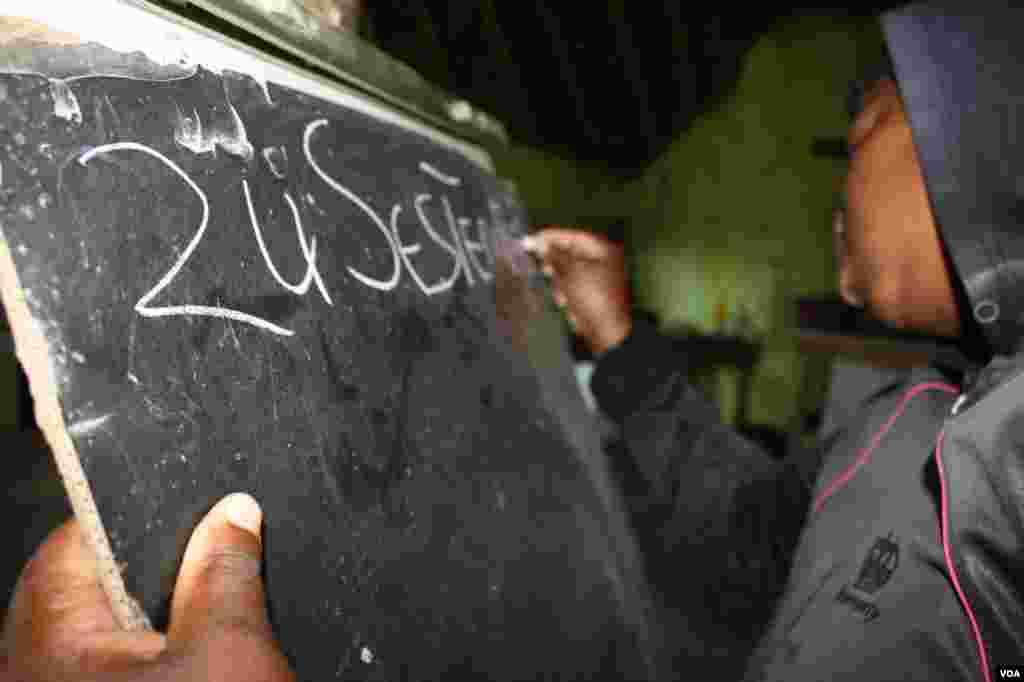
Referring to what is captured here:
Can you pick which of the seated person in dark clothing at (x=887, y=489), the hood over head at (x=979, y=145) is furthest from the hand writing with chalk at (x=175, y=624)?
the hood over head at (x=979, y=145)

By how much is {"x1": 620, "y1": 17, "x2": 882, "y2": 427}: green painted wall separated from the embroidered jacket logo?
2.86 metres

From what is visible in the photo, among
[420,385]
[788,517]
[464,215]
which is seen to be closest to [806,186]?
[788,517]

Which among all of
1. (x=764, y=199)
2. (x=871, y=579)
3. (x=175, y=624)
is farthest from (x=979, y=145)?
(x=764, y=199)

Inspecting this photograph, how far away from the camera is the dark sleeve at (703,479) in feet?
3.00

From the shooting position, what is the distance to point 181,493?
29cm

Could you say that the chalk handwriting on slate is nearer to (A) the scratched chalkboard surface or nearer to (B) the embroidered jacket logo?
(A) the scratched chalkboard surface

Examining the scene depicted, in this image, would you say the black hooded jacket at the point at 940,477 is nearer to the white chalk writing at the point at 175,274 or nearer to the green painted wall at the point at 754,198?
the white chalk writing at the point at 175,274

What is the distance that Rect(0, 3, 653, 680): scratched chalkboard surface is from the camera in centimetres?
25

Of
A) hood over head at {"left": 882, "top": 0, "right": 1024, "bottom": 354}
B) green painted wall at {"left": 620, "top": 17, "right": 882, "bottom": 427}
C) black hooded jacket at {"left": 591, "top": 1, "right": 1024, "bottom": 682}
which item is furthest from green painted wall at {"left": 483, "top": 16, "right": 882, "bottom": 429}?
hood over head at {"left": 882, "top": 0, "right": 1024, "bottom": 354}

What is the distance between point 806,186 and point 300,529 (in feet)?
13.4

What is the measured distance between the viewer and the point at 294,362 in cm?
37

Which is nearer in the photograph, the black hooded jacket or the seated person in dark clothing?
the seated person in dark clothing

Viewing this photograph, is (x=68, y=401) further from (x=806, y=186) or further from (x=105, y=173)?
(x=806, y=186)

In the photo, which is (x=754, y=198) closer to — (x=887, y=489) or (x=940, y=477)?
(x=887, y=489)
